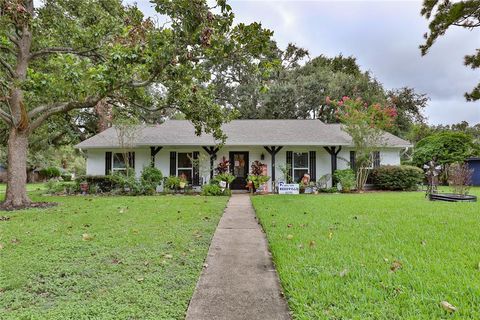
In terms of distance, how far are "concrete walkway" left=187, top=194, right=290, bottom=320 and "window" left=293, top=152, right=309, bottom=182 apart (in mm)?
10498

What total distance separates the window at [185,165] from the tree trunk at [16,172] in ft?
22.9

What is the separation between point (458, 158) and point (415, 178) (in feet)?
16.2

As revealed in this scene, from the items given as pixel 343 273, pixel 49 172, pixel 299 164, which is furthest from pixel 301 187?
pixel 49 172

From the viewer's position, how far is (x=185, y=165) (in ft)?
50.0

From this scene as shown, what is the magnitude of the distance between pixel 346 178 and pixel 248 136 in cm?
541

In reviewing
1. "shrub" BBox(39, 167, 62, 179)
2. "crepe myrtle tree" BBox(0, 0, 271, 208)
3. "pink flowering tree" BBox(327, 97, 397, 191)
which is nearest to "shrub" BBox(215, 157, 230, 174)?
"crepe myrtle tree" BBox(0, 0, 271, 208)

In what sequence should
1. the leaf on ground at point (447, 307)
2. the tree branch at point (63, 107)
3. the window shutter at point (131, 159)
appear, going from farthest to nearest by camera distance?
1. the window shutter at point (131, 159)
2. the tree branch at point (63, 107)
3. the leaf on ground at point (447, 307)

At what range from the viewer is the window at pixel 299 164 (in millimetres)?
15422

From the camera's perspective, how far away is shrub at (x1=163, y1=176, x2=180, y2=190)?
1408cm

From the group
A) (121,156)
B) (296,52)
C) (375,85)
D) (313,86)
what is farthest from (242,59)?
(296,52)

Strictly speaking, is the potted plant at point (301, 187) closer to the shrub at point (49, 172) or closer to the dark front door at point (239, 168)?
the dark front door at point (239, 168)

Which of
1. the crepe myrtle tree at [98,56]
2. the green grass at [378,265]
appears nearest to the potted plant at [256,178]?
the crepe myrtle tree at [98,56]

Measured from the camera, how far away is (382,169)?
15.1 m

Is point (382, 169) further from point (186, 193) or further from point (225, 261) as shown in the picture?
point (225, 261)
